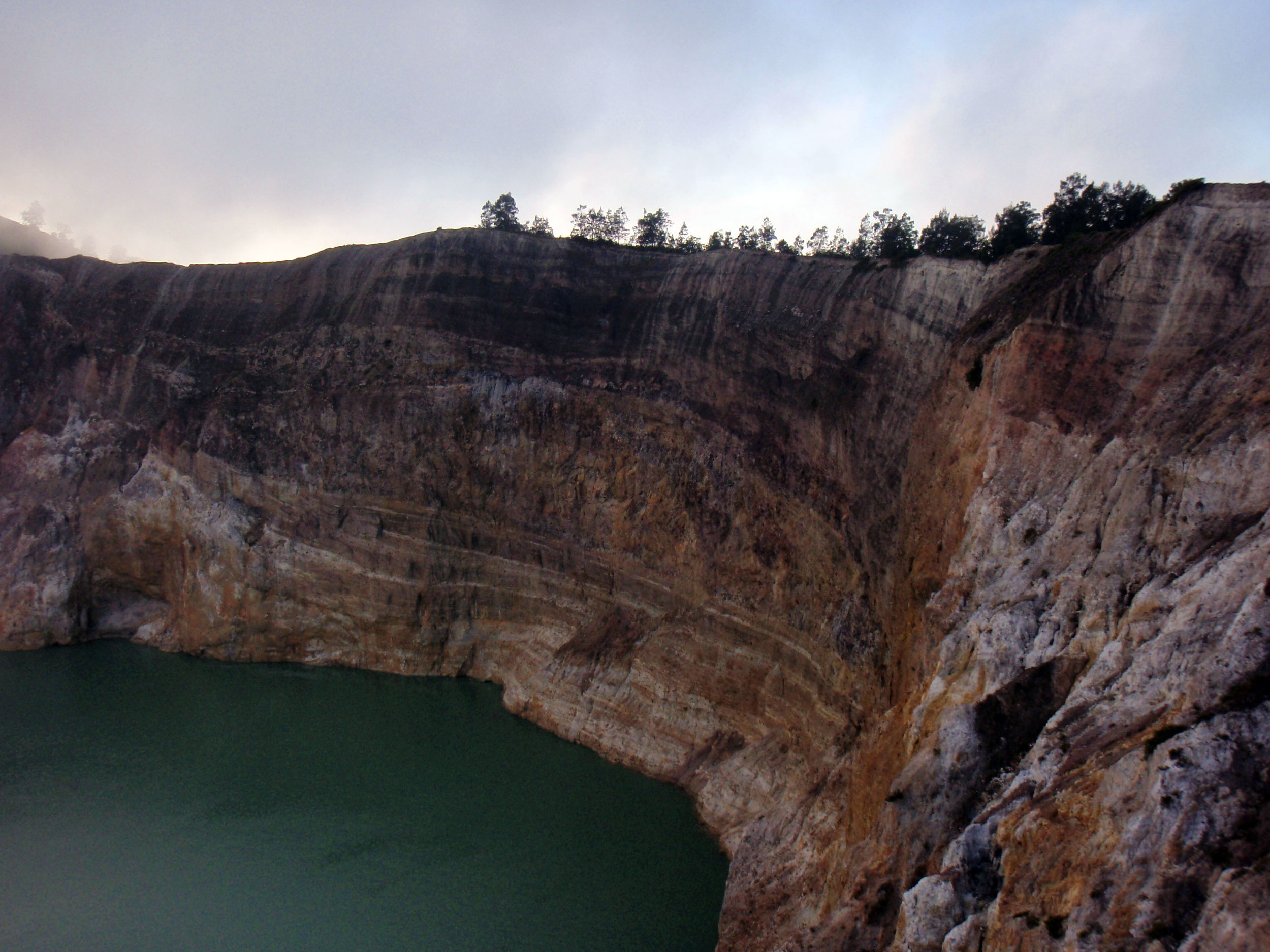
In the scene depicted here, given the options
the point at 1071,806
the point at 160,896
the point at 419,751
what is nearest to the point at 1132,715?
the point at 1071,806

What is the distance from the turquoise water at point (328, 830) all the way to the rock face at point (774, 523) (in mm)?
1786

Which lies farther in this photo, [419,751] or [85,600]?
[85,600]

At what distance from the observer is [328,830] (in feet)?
69.6

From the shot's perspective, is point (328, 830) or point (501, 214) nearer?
point (328, 830)

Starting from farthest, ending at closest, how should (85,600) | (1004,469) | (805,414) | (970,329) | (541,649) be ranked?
(85,600) → (541,649) → (805,414) → (970,329) → (1004,469)

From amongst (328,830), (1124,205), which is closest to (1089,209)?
(1124,205)

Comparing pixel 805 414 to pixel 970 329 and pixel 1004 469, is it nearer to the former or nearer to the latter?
pixel 970 329

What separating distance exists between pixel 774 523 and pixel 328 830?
46.6 feet

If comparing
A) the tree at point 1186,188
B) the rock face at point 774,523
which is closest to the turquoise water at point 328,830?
the rock face at point 774,523

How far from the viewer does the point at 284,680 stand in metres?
31.2

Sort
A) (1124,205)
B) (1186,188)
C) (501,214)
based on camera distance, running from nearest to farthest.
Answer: (1186,188), (1124,205), (501,214)

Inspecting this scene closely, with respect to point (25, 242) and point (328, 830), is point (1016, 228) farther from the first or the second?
point (25, 242)

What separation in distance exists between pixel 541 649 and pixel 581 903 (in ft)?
38.3

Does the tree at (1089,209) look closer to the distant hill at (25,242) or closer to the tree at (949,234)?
the tree at (949,234)
